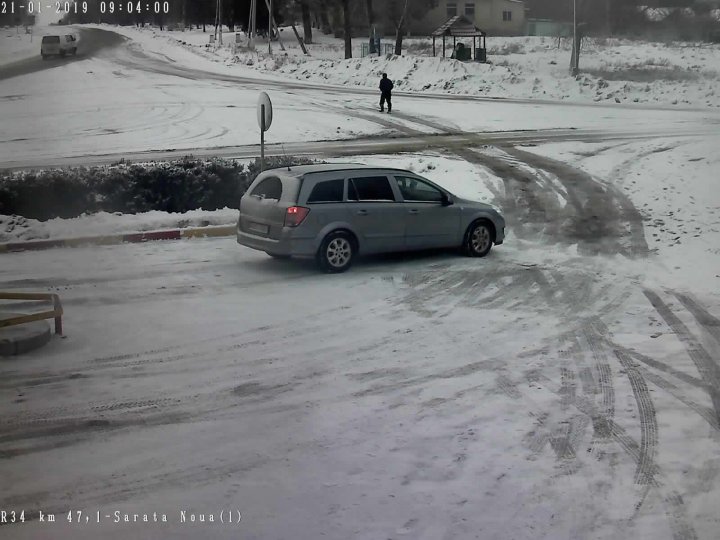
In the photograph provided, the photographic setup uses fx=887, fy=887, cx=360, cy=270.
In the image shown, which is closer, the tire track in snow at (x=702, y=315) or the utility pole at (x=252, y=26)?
the tire track in snow at (x=702, y=315)

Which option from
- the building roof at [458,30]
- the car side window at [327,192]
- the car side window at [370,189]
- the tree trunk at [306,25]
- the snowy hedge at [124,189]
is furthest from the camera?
the tree trunk at [306,25]

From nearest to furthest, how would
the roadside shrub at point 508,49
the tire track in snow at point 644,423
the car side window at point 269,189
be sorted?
the tire track in snow at point 644,423, the car side window at point 269,189, the roadside shrub at point 508,49

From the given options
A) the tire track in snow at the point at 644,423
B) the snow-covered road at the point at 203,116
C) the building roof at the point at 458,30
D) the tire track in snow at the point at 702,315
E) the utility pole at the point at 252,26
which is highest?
the utility pole at the point at 252,26

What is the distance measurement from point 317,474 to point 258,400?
155 cm

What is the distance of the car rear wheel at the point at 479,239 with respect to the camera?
13.7 m

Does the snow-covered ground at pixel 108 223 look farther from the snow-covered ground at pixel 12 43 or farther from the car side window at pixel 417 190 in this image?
the car side window at pixel 417 190

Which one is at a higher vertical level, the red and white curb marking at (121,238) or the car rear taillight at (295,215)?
the car rear taillight at (295,215)

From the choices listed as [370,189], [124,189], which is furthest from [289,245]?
[124,189]

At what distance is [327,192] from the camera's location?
487 inches

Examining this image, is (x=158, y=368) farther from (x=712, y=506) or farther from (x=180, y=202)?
(x=180, y=202)

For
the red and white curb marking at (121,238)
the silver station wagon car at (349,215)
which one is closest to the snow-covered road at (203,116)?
the red and white curb marking at (121,238)

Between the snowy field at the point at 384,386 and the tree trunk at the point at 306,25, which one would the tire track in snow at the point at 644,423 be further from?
the tree trunk at the point at 306,25

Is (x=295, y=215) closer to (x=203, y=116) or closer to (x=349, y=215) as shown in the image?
(x=349, y=215)

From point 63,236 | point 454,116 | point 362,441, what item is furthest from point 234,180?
point 454,116
